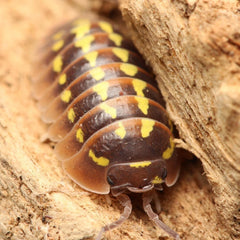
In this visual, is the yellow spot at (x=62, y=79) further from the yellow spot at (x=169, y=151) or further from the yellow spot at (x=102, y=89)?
the yellow spot at (x=169, y=151)

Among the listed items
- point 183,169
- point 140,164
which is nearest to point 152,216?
point 140,164

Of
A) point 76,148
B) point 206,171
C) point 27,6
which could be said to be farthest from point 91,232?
point 27,6

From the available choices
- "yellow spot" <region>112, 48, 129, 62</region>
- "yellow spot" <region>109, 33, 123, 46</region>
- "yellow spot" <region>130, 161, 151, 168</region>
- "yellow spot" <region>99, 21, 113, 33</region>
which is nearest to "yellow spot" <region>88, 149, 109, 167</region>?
"yellow spot" <region>130, 161, 151, 168</region>

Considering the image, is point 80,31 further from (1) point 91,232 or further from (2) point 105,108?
(1) point 91,232

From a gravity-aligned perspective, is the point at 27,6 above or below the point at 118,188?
above

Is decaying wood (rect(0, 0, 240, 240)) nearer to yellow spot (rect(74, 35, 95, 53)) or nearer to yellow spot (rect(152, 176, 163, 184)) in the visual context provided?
yellow spot (rect(152, 176, 163, 184))

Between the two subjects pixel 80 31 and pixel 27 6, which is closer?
pixel 80 31

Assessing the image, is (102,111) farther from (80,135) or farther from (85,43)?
(85,43)

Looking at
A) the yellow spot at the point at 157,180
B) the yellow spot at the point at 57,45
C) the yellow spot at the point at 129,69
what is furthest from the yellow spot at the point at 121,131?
the yellow spot at the point at 57,45
